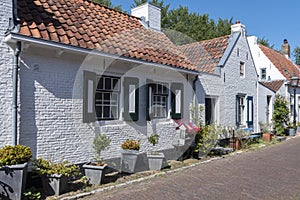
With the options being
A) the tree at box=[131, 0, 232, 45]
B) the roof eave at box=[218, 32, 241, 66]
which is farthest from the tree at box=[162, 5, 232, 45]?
the roof eave at box=[218, 32, 241, 66]

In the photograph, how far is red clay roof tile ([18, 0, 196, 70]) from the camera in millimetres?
7051

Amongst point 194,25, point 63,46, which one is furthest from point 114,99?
point 194,25

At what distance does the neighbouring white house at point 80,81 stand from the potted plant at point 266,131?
7825mm

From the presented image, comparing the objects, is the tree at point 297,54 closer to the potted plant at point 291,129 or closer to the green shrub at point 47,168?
the potted plant at point 291,129

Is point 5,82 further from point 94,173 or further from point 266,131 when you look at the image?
point 266,131

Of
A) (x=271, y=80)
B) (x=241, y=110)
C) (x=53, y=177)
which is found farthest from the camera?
(x=271, y=80)

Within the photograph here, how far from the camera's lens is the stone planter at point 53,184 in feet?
19.9

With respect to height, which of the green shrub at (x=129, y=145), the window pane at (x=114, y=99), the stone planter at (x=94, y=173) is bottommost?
the stone planter at (x=94, y=173)

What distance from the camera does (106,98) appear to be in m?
8.34

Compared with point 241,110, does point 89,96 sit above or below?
above

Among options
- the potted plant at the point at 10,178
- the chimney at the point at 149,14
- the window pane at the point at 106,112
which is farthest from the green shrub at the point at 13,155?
the chimney at the point at 149,14

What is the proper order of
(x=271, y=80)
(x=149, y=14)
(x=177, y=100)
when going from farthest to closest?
(x=271, y=80), (x=149, y=14), (x=177, y=100)

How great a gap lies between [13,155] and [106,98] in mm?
3372

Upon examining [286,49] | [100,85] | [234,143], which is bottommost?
[234,143]
